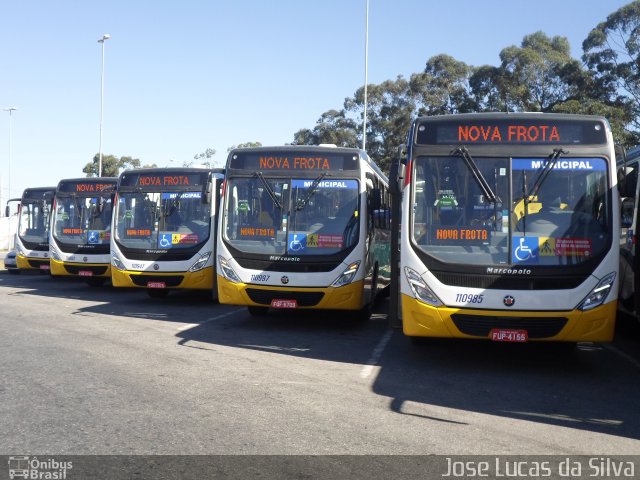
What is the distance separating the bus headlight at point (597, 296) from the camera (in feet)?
26.7

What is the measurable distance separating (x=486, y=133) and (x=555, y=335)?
2.54 meters

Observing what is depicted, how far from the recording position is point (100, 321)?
475 inches

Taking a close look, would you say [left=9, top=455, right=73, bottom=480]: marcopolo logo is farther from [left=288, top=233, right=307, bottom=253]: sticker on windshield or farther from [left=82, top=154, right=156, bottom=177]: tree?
[left=82, top=154, right=156, bottom=177]: tree

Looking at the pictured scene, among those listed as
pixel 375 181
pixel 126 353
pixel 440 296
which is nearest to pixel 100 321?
pixel 126 353

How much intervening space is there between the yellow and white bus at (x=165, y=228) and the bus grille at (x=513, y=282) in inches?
271

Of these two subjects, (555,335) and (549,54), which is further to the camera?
(549,54)

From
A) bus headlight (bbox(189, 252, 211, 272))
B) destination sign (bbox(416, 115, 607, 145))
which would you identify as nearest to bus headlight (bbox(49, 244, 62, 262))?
bus headlight (bbox(189, 252, 211, 272))

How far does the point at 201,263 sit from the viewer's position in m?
14.5

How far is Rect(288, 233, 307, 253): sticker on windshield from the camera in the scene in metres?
11.5

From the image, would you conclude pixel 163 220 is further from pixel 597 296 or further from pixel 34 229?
pixel 597 296

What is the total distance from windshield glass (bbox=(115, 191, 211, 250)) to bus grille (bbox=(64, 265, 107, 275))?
292 centimetres

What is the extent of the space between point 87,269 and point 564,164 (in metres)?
12.8

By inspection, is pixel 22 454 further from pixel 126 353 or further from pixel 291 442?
pixel 126 353

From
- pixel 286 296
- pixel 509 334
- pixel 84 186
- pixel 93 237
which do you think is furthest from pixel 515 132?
pixel 84 186
